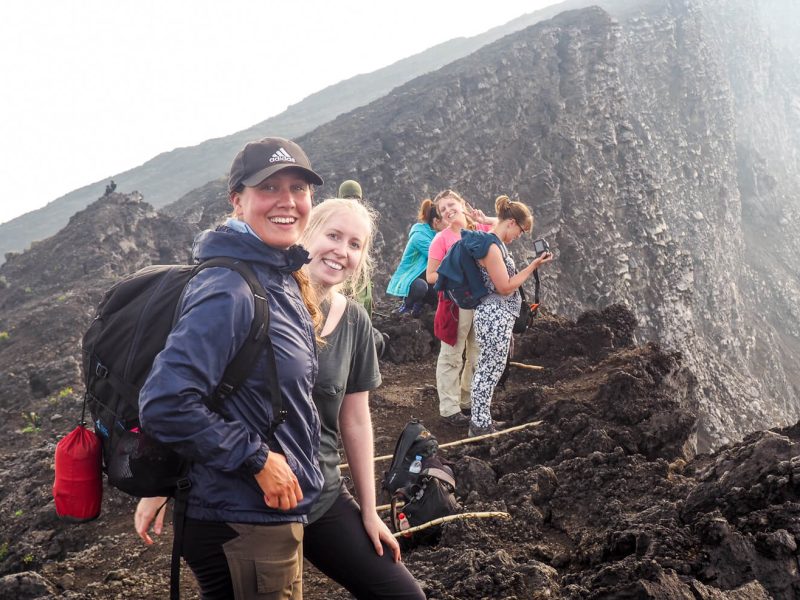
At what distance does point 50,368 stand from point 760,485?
1115 centimetres

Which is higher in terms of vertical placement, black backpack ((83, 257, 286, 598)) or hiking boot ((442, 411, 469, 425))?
black backpack ((83, 257, 286, 598))

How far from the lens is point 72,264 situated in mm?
16656

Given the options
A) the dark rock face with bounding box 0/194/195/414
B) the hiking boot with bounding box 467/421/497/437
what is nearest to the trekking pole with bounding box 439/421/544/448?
the hiking boot with bounding box 467/421/497/437

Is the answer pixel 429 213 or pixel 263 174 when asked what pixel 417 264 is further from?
pixel 263 174

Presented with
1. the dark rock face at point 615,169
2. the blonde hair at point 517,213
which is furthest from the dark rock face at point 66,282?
the blonde hair at point 517,213

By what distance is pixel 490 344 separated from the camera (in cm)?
612

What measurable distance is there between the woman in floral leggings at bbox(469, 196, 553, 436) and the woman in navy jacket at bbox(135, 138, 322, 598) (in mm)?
3748

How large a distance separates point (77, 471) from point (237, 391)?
2.40ft

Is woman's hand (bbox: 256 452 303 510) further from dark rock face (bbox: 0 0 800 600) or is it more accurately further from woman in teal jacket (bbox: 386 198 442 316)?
woman in teal jacket (bbox: 386 198 442 316)

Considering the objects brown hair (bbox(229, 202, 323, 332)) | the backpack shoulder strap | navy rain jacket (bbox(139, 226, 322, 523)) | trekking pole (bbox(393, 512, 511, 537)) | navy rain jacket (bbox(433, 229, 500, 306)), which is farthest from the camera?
navy rain jacket (bbox(433, 229, 500, 306))

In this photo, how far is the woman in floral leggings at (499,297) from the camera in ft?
18.7

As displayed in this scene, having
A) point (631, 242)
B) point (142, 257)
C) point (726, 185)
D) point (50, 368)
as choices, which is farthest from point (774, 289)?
point (50, 368)

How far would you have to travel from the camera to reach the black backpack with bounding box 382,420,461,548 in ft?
14.9

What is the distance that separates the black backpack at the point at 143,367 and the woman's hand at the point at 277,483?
11 cm
